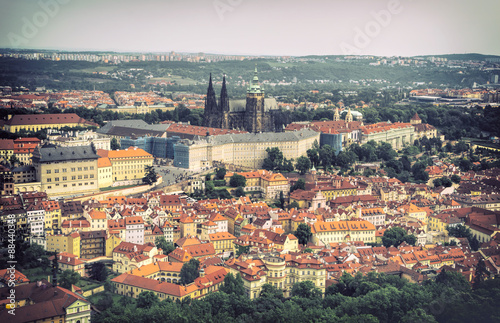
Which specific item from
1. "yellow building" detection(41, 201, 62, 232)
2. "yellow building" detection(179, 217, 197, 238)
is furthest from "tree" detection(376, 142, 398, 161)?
"yellow building" detection(41, 201, 62, 232)

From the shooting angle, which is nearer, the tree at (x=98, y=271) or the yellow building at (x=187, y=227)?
the tree at (x=98, y=271)

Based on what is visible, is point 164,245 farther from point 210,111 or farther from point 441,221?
point 210,111

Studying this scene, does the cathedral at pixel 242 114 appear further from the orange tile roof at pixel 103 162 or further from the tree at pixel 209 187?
the orange tile roof at pixel 103 162

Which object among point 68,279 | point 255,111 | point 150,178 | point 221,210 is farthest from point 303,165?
point 68,279

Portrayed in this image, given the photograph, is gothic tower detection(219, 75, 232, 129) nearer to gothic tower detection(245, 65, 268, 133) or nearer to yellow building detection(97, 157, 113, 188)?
gothic tower detection(245, 65, 268, 133)

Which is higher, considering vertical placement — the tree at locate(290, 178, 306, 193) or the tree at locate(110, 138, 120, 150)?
the tree at locate(110, 138, 120, 150)

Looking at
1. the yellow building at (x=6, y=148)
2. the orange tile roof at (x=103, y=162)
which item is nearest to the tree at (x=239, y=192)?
the orange tile roof at (x=103, y=162)
